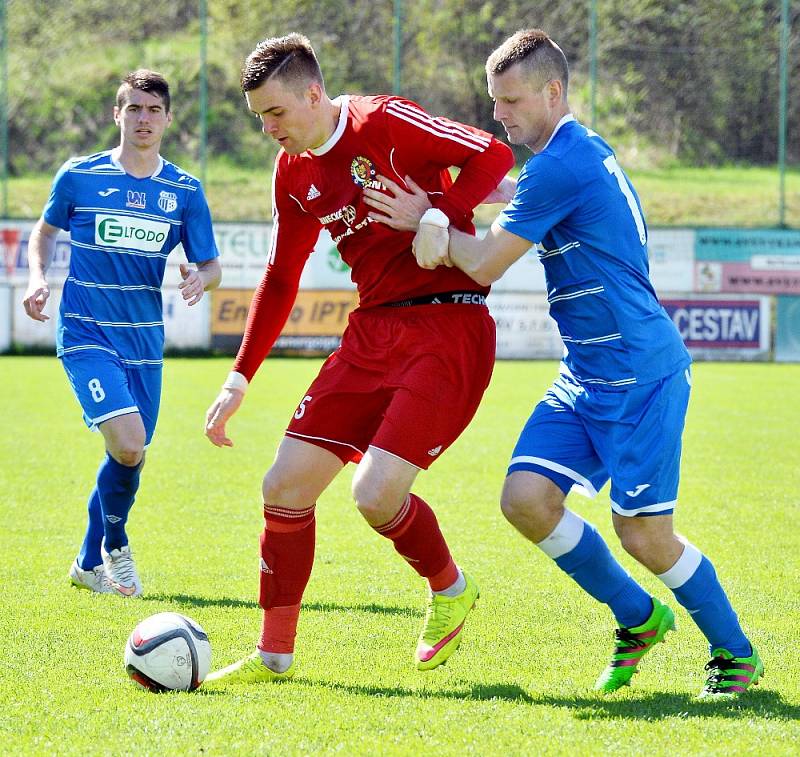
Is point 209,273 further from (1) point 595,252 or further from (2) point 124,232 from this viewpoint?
(1) point 595,252

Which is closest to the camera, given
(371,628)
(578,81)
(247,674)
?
(247,674)

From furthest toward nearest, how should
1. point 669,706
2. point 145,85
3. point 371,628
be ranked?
point 145,85
point 371,628
point 669,706

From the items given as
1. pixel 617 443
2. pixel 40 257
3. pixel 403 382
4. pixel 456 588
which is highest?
pixel 40 257

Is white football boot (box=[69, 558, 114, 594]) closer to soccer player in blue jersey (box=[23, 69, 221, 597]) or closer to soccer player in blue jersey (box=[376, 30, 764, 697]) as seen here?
soccer player in blue jersey (box=[23, 69, 221, 597])

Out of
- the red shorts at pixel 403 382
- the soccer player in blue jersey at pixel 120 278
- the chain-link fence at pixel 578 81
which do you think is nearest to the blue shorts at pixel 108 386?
the soccer player in blue jersey at pixel 120 278

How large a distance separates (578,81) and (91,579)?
20214 mm

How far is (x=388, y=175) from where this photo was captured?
173 inches

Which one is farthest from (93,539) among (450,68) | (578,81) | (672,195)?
(672,195)

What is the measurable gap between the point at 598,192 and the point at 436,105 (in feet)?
69.1

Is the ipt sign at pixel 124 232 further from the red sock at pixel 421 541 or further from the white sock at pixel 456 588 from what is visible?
the white sock at pixel 456 588

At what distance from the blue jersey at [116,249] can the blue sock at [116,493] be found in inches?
21.7

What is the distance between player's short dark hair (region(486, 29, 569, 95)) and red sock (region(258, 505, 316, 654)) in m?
1.72

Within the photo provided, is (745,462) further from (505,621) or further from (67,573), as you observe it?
(67,573)

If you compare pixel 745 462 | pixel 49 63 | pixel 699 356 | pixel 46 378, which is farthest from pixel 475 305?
pixel 49 63
